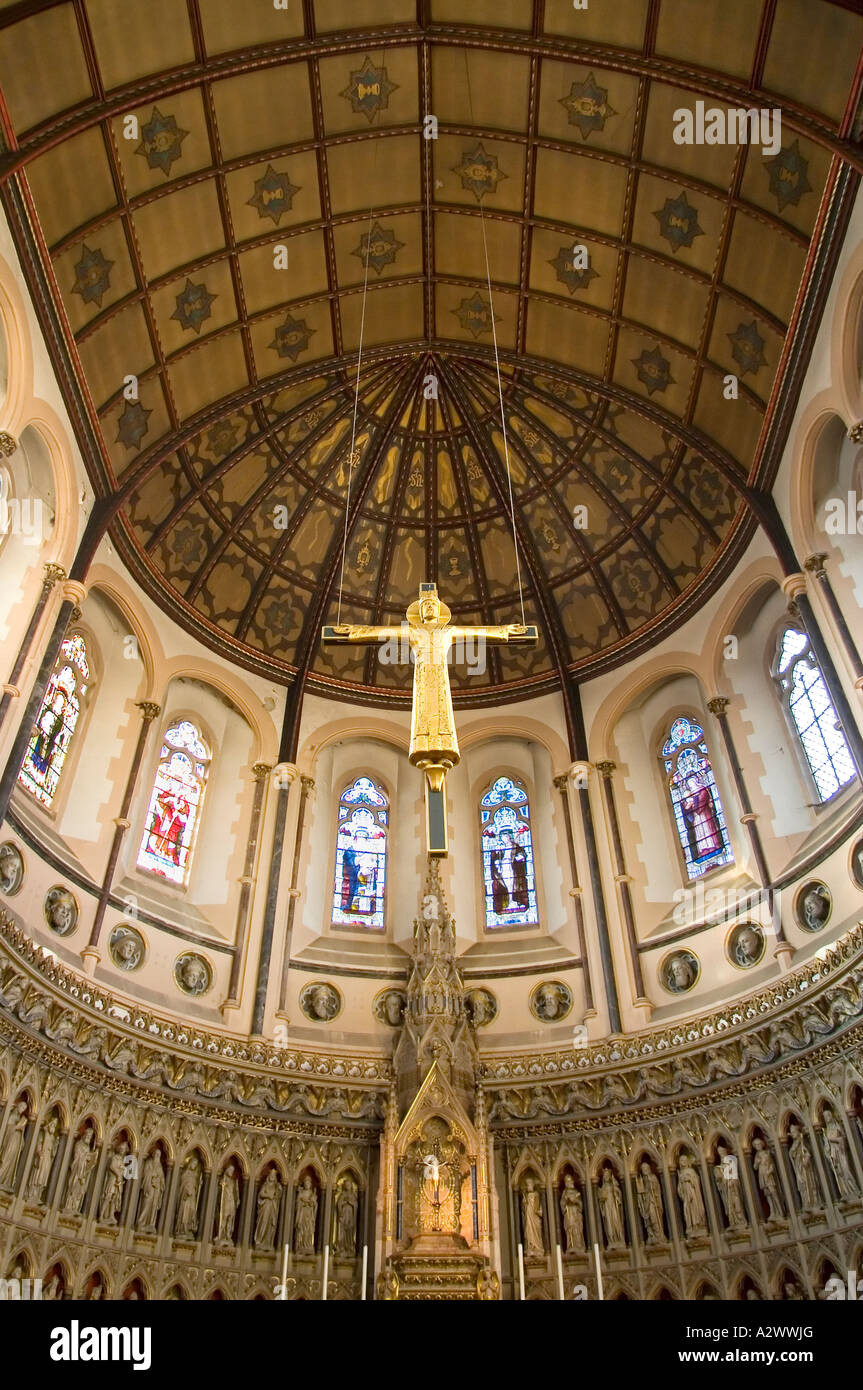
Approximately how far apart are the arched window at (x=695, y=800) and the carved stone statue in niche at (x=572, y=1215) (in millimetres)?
6111

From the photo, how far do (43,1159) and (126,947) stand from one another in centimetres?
400

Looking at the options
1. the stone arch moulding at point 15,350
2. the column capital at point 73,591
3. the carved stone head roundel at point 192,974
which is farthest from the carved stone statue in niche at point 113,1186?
the stone arch moulding at point 15,350

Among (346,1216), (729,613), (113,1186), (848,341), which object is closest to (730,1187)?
(346,1216)

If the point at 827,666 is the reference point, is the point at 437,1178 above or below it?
below

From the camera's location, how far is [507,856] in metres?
22.5

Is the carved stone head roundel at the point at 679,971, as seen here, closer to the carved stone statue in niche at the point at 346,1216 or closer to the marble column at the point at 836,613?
the marble column at the point at 836,613

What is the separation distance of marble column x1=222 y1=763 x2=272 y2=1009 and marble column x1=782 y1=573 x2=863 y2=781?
11098mm

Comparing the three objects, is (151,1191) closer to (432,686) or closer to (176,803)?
(176,803)

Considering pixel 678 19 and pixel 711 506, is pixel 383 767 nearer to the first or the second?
pixel 711 506

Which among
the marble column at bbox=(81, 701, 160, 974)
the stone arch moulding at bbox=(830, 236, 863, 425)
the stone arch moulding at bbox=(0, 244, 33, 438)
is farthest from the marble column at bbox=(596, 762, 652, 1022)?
the stone arch moulding at bbox=(0, 244, 33, 438)

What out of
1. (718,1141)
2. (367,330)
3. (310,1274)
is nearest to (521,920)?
(718,1141)

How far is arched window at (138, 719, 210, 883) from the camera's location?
1981cm

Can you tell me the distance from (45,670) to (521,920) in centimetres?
1085

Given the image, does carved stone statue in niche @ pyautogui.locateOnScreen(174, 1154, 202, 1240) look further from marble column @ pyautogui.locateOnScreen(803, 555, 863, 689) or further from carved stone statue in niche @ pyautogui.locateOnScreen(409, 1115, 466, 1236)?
marble column @ pyautogui.locateOnScreen(803, 555, 863, 689)
